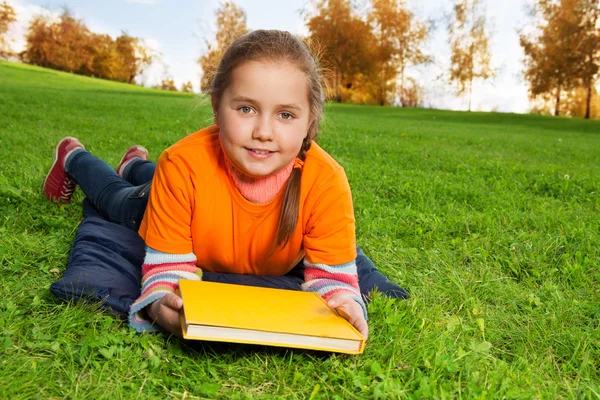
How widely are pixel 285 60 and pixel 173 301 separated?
1049 mm

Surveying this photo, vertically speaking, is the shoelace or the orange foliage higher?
the orange foliage

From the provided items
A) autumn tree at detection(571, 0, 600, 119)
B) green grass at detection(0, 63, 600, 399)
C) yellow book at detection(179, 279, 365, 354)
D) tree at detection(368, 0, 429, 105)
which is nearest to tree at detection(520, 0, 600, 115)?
autumn tree at detection(571, 0, 600, 119)

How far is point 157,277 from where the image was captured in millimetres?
2285

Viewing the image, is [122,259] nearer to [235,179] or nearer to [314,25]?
[235,179]

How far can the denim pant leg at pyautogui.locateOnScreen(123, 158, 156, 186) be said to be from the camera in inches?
145

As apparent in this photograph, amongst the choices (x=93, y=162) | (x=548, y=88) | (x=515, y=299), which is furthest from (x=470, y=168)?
(x=548, y=88)

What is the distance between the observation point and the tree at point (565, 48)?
2825cm

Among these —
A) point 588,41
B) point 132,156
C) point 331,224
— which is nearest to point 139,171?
point 132,156

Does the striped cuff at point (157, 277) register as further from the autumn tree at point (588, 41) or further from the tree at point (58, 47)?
the tree at point (58, 47)

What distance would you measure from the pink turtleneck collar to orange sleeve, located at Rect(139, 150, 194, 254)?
0.21 meters

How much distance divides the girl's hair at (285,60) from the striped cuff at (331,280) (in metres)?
0.21

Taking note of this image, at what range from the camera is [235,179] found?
8.20ft

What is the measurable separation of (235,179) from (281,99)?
51cm

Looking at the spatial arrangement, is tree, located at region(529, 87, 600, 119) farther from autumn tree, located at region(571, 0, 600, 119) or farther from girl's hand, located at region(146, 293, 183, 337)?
girl's hand, located at region(146, 293, 183, 337)
